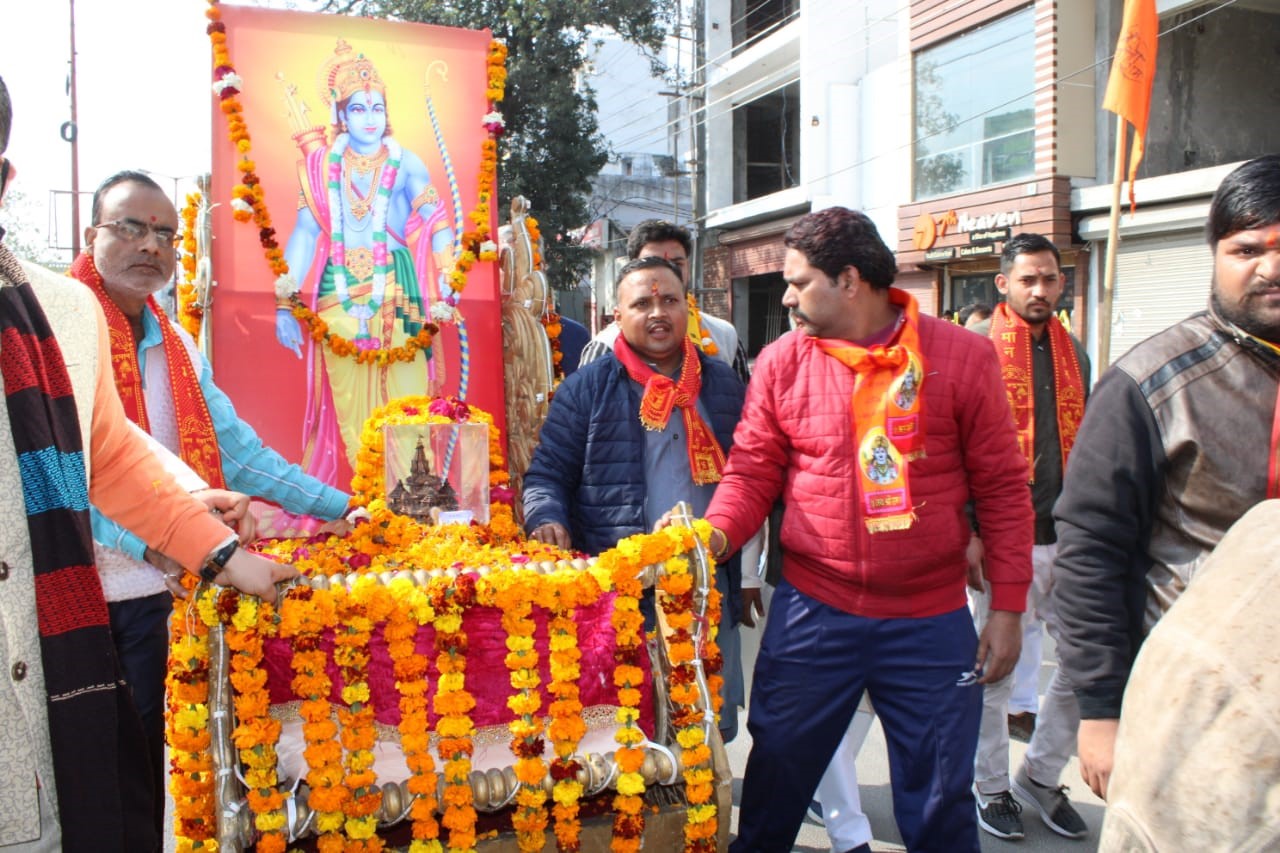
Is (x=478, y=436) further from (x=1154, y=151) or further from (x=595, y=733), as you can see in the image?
(x=1154, y=151)

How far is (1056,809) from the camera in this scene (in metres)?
3.23

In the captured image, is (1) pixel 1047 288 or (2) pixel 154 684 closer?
(2) pixel 154 684

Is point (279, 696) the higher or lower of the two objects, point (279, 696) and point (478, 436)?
the lower

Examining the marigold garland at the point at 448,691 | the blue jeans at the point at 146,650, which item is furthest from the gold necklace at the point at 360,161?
the marigold garland at the point at 448,691

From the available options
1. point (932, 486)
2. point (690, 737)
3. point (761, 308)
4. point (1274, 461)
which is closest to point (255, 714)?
point (690, 737)

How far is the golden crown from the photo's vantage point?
3.80 m

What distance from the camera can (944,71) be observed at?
A: 1295cm

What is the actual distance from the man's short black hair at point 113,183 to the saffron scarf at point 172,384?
0.37 ft

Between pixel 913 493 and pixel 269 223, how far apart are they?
262 centimetres

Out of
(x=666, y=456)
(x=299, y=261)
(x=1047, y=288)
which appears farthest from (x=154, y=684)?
(x=1047, y=288)

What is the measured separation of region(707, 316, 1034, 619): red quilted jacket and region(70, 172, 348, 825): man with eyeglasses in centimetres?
138

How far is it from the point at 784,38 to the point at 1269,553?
664 inches

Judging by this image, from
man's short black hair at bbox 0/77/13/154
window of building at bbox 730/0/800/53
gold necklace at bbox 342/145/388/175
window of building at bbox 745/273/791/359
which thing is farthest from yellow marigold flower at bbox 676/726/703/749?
window of building at bbox 730/0/800/53

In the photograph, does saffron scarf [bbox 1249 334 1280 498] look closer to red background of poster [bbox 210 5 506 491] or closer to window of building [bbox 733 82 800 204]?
red background of poster [bbox 210 5 506 491]
